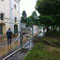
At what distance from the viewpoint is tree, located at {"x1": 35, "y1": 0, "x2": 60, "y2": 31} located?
1440 cm

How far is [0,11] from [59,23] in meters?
9.40

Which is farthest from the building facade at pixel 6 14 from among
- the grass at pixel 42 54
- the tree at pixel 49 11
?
Answer: the grass at pixel 42 54

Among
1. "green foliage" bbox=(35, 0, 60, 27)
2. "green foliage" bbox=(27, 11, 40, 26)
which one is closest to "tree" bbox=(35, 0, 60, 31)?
"green foliage" bbox=(35, 0, 60, 27)

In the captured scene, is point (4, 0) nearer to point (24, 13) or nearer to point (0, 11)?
point (0, 11)

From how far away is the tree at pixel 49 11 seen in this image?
567 inches

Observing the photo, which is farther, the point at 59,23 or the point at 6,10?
the point at 6,10

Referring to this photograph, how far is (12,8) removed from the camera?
818 inches

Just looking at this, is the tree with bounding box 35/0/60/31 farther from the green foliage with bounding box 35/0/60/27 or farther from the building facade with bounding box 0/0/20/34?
the building facade with bounding box 0/0/20/34

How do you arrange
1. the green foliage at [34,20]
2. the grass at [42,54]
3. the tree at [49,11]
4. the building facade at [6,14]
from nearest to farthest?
1. the grass at [42,54]
2. the tree at [49,11]
3. the green foliage at [34,20]
4. the building facade at [6,14]

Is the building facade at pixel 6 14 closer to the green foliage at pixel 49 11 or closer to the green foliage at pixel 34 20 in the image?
the green foliage at pixel 34 20

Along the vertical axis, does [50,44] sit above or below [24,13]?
below

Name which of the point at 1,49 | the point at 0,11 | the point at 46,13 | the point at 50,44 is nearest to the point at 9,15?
the point at 0,11

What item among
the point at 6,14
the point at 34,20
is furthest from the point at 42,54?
the point at 6,14

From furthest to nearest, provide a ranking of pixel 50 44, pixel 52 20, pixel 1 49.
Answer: pixel 52 20 < pixel 50 44 < pixel 1 49
